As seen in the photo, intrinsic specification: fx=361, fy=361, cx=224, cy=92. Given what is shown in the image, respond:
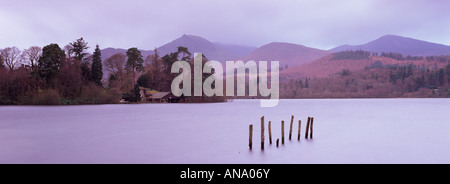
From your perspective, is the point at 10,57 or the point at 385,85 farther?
the point at 385,85

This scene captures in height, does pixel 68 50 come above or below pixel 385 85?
above

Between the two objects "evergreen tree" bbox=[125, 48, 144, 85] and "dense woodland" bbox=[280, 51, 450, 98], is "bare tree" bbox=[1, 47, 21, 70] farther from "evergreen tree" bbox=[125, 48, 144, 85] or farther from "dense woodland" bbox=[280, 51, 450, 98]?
"dense woodland" bbox=[280, 51, 450, 98]

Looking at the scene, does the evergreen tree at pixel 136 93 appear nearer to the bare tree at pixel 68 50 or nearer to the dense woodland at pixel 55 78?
the dense woodland at pixel 55 78

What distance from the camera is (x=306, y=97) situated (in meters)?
193

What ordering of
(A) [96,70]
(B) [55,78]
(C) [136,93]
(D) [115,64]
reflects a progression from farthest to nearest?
(D) [115,64] < (C) [136,93] < (A) [96,70] < (B) [55,78]

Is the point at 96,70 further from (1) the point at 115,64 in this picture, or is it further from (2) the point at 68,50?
(1) the point at 115,64

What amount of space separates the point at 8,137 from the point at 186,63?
61.7m

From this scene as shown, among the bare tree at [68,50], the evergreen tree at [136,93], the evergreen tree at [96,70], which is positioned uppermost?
the bare tree at [68,50]

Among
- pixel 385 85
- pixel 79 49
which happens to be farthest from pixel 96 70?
pixel 385 85

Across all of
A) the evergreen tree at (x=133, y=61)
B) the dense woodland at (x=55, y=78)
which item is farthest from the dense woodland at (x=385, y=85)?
the dense woodland at (x=55, y=78)

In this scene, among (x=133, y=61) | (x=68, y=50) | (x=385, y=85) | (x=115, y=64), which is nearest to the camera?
(x=68, y=50)

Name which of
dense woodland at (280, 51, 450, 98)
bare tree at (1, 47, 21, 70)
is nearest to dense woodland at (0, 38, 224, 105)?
bare tree at (1, 47, 21, 70)
